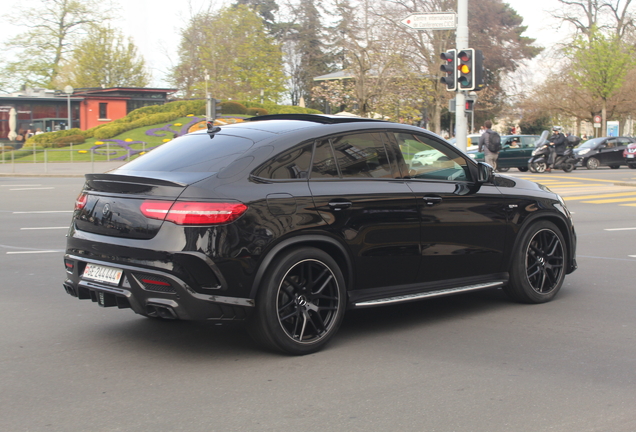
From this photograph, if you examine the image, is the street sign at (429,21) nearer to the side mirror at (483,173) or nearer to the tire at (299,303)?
the side mirror at (483,173)

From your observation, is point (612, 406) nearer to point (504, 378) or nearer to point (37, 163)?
point (504, 378)

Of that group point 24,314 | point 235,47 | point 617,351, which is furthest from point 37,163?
point 617,351

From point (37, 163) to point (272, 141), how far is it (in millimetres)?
34500

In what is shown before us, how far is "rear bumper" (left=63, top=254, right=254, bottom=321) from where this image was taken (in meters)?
4.53

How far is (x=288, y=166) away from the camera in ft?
16.4

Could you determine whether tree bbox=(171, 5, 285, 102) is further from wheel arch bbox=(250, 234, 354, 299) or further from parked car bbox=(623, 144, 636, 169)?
wheel arch bbox=(250, 234, 354, 299)

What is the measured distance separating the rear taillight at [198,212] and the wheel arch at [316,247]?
351mm

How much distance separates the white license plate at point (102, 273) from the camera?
4.75 meters

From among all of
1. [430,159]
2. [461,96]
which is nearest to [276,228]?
[430,159]

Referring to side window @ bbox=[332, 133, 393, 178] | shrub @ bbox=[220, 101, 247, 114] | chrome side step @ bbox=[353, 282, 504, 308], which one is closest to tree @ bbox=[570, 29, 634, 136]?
shrub @ bbox=[220, 101, 247, 114]

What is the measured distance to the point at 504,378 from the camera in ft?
14.6

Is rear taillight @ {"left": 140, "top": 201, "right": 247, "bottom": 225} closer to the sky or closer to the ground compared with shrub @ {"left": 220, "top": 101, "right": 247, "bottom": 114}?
closer to the ground

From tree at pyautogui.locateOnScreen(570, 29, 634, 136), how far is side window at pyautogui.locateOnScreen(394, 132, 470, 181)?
152ft

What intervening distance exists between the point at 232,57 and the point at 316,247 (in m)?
57.4
